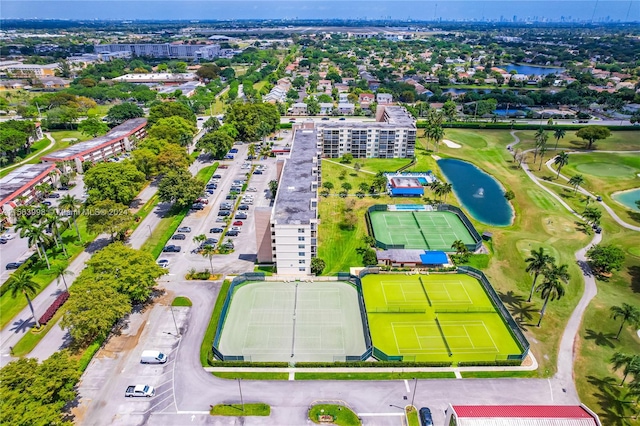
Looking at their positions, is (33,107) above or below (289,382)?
above

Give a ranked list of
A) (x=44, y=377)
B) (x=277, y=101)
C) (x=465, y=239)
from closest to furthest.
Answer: (x=44, y=377), (x=465, y=239), (x=277, y=101)

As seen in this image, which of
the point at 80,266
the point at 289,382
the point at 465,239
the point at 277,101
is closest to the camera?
the point at 289,382

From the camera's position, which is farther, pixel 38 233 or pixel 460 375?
pixel 38 233

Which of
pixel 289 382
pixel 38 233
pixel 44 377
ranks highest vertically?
pixel 38 233

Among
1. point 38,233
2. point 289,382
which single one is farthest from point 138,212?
point 289,382

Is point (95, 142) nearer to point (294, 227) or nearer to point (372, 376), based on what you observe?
point (294, 227)

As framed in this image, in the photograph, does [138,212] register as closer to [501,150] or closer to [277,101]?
[277,101]

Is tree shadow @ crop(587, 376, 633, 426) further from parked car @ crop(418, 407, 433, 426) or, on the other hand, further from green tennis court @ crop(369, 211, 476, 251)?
green tennis court @ crop(369, 211, 476, 251)
